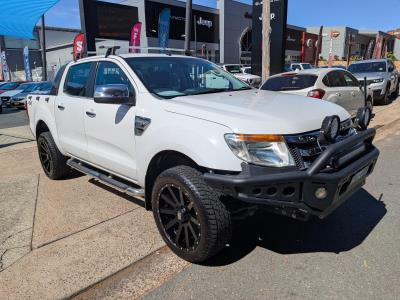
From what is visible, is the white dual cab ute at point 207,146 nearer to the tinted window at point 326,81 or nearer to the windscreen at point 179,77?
the windscreen at point 179,77

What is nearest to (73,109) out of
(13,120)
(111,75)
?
(111,75)

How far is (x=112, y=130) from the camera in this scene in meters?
3.98

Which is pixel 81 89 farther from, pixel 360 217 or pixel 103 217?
pixel 360 217

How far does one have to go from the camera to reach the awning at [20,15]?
22.5ft

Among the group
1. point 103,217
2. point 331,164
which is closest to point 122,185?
point 103,217

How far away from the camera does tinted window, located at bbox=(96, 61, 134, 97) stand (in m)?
3.93

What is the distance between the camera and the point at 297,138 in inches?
113

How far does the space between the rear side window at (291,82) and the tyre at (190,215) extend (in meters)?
5.86

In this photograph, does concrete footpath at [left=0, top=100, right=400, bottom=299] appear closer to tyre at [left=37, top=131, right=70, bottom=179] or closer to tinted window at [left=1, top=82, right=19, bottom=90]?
tyre at [left=37, top=131, right=70, bottom=179]

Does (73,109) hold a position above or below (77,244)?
above

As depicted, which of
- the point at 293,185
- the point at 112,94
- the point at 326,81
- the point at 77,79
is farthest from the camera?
the point at 326,81

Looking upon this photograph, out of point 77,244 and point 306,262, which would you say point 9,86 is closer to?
point 77,244

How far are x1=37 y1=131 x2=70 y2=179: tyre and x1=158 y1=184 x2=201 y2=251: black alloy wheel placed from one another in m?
2.72

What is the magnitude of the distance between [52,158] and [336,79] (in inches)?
263
